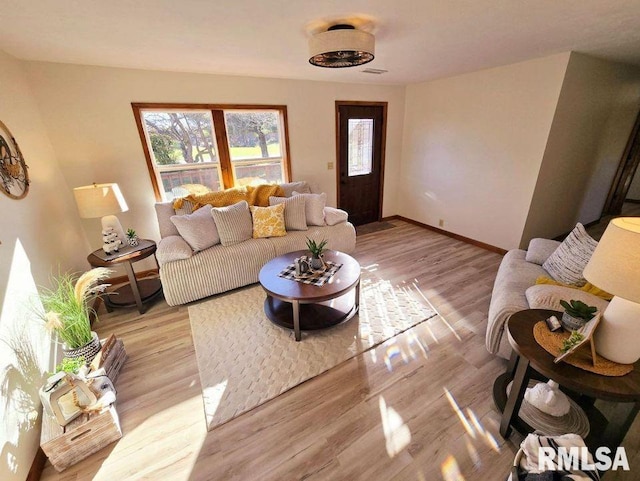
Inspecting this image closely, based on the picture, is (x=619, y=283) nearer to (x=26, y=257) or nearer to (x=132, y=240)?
(x=26, y=257)

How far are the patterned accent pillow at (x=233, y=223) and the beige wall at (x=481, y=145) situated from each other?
9.93 ft

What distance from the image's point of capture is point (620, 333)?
1124 mm

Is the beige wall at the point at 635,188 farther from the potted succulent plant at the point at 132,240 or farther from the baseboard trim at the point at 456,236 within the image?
the potted succulent plant at the point at 132,240

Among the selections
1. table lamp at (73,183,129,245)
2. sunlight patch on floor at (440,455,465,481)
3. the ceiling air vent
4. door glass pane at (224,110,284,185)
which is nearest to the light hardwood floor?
sunlight patch on floor at (440,455,465,481)

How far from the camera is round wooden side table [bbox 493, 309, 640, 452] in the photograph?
1.08 metres

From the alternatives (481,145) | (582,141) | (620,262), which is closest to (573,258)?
(620,262)

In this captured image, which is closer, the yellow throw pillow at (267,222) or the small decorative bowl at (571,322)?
the small decorative bowl at (571,322)

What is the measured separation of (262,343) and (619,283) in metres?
2.09

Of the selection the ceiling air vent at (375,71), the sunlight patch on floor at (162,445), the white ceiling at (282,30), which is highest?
the ceiling air vent at (375,71)

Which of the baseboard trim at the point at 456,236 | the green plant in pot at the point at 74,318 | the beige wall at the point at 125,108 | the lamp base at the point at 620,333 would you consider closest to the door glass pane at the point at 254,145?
the beige wall at the point at 125,108

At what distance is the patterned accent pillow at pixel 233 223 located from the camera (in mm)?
2822

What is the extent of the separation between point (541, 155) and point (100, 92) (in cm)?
470

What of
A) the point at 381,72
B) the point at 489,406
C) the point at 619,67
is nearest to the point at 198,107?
the point at 381,72

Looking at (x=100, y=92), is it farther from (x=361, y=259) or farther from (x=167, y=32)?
(x=361, y=259)
